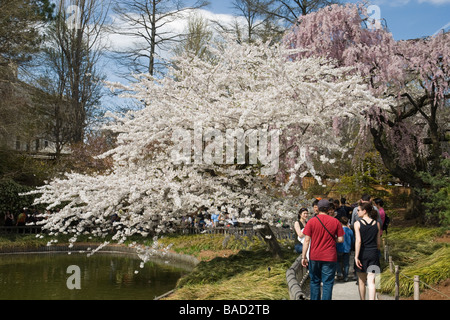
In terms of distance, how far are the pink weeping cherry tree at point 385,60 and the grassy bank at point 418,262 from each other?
6.71 feet

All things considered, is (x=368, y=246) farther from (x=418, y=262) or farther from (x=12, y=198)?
(x=12, y=198)

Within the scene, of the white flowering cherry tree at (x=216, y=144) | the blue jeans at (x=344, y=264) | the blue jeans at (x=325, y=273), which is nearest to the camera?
the blue jeans at (x=325, y=273)

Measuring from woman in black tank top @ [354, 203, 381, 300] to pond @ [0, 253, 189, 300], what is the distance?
195 inches

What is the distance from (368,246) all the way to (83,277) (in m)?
10.4

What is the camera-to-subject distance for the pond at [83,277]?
1207 centimetres

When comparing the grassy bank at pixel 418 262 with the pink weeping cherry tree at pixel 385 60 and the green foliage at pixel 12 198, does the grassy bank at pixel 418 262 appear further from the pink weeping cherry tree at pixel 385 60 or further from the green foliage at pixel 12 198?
the green foliage at pixel 12 198

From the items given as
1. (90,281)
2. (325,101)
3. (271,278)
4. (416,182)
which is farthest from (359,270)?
(416,182)

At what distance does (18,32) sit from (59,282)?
14987 mm

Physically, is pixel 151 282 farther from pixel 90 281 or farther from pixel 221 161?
pixel 221 161

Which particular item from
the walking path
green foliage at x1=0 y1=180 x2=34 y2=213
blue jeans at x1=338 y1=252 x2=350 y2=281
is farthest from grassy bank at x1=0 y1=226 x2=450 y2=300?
green foliage at x1=0 y1=180 x2=34 y2=213

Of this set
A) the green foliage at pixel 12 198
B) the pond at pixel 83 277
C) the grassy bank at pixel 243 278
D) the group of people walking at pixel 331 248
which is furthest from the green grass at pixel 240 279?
the green foliage at pixel 12 198

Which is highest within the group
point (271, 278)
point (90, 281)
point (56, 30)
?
point (56, 30)

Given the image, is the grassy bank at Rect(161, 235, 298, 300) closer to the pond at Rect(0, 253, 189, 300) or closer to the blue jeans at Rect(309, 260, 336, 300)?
the pond at Rect(0, 253, 189, 300)

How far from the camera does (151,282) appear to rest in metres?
13.8
